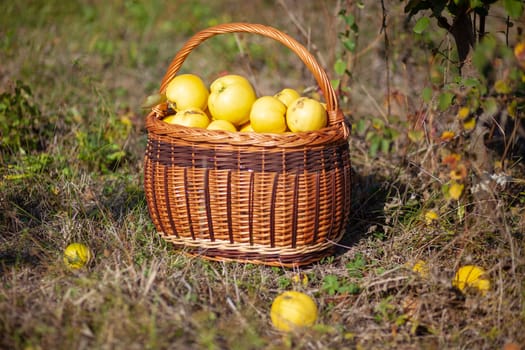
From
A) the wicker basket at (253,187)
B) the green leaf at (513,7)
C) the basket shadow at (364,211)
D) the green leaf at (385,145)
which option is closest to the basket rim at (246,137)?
the wicker basket at (253,187)

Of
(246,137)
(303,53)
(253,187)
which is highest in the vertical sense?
(303,53)

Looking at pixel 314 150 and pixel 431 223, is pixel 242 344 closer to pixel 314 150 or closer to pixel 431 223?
pixel 314 150

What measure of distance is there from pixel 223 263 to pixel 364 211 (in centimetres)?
85

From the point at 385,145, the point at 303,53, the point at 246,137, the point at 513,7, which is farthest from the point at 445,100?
the point at 385,145

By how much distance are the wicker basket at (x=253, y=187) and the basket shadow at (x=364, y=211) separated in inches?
11.4

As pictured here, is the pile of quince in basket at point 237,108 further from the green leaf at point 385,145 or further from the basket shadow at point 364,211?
the green leaf at point 385,145

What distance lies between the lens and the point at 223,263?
2.08 meters

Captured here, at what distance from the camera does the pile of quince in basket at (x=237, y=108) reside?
201 cm

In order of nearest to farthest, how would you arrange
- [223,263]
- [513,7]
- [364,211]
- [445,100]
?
[513,7] → [445,100] → [223,263] → [364,211]

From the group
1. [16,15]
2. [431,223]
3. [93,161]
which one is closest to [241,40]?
[93,161]

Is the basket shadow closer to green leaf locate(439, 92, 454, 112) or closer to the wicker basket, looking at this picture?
the wicker basket

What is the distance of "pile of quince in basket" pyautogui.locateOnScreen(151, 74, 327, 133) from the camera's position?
6.60ft

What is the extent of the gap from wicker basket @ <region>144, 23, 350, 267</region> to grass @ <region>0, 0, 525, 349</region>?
111 millimetres

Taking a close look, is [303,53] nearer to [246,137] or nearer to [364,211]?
[246,137]
